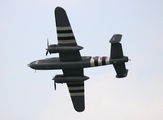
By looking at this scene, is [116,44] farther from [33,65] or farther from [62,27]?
[33,65]

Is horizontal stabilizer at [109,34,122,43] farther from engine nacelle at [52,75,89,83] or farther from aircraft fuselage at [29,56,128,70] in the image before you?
engine nacelle at [52,75,89,83]

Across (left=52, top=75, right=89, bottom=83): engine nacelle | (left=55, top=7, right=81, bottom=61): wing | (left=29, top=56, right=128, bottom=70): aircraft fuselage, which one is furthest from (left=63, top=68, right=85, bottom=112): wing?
(left=55, top=7, right=81, bottom=61): wing

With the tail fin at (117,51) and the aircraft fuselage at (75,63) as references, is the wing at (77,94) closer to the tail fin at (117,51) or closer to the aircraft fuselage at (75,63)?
the aircraft fuselage at (75,63)

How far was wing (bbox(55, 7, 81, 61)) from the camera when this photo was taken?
2115 inches

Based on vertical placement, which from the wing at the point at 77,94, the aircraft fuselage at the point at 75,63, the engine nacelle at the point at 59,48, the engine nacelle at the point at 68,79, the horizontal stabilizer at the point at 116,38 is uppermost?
the horizontal stabilizer at the point at 116,38

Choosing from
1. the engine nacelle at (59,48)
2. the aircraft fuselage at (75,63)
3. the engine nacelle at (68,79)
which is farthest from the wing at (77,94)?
the engine nacelle at (59,48)

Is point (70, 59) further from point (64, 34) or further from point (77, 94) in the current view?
point (77, 94)

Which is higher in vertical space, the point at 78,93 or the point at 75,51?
the point at 75,51

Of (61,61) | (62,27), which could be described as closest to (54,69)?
(61,61)

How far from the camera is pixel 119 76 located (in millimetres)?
55156

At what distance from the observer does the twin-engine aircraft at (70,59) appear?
177 feet

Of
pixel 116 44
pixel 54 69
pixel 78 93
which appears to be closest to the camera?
pixel 116 44

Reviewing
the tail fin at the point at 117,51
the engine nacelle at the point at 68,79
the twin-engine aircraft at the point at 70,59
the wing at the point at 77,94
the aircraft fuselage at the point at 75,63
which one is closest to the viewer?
the tail fin at the point at 117,51

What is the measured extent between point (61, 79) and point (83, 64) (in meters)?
4.58
